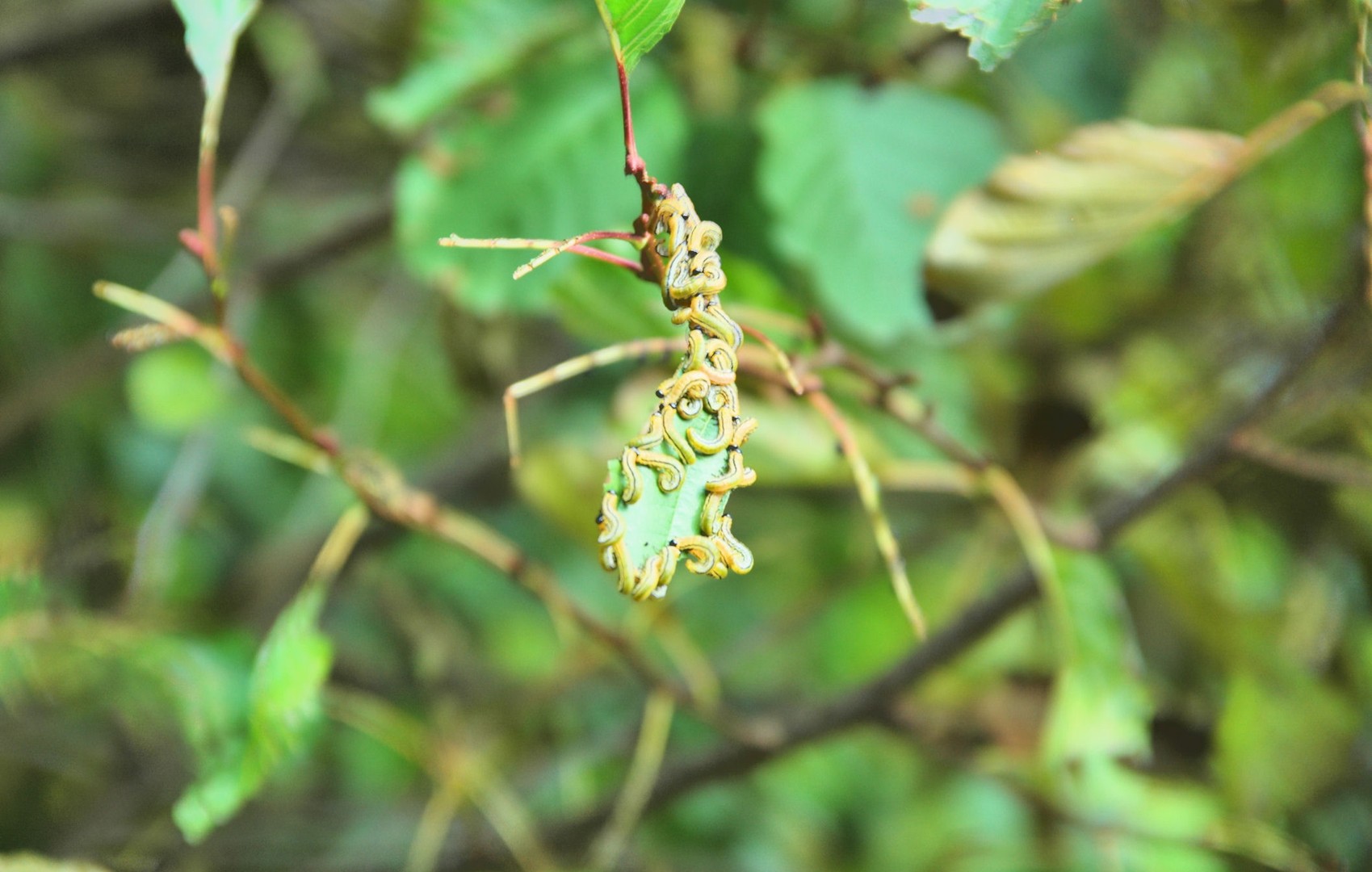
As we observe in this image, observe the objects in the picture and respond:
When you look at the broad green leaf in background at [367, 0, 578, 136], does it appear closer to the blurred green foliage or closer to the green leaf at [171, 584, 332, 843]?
the blurred green foliage

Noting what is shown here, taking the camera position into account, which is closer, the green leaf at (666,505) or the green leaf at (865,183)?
the green leaf at (666,505)

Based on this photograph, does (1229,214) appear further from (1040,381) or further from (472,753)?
(472,753)

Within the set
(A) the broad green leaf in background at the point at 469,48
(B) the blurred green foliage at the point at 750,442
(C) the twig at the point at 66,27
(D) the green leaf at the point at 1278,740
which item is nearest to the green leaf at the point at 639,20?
(B) the blurred green foliage at the point at 750,442

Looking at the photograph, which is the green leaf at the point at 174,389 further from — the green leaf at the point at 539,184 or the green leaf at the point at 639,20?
the green leaf at the point at 639,20

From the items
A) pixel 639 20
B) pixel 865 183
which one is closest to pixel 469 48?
pixel 865 183

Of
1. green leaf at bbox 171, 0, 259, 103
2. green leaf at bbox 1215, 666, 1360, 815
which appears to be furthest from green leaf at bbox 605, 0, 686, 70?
green leaf at bbox 1215, 666, 1360, 815

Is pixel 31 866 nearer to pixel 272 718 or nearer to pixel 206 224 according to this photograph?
pixel 272 718
